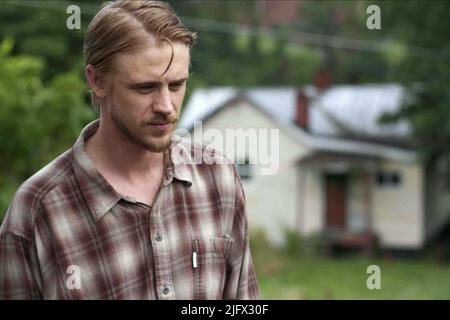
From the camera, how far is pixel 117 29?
146 cm

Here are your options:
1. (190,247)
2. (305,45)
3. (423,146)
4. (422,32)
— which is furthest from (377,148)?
(190,247)

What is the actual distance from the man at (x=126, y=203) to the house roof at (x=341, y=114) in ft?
57.3

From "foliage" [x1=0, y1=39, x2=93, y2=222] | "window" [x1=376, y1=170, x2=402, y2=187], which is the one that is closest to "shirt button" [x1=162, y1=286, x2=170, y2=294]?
"foliage" [x1=0, y1=39, x2=93, y2=222]

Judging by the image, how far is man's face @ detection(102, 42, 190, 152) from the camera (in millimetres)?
1464

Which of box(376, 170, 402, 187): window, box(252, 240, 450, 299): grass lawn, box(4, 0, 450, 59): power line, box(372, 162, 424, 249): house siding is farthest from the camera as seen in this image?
box(376, 170, 402, 187): window

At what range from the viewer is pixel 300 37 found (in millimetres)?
26234

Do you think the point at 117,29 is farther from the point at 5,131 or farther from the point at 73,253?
the point at 5,131

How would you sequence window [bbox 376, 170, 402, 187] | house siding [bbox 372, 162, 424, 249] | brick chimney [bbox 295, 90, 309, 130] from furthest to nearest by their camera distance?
1. brick chimney [bbox 295, 90, 309, 130]
2. window [bbox 376, 170, 402, 187]
3. house siding [bbox 372, 162, 424, 249]

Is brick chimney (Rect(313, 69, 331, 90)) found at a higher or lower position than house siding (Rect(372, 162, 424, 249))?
higher

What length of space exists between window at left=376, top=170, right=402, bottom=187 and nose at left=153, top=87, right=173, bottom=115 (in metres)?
18.9

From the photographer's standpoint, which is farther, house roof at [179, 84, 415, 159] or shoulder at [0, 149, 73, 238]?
house roof at [179, 84, 415, 159]
